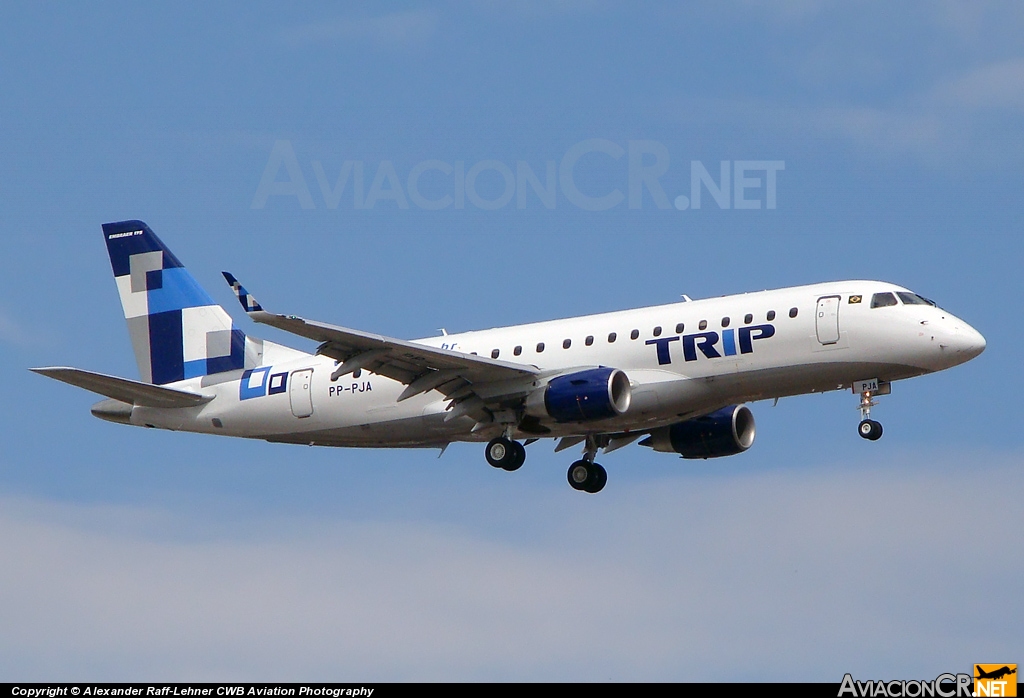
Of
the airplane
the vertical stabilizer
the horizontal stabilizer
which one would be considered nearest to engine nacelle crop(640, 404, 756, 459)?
the airplane

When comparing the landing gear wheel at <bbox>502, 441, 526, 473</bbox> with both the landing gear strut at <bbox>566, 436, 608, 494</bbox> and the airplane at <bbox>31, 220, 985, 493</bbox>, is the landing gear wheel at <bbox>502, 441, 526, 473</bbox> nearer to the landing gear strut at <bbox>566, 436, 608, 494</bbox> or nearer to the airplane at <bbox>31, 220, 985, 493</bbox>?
the airplane at <bbox>31, 220, 985, 493</bbox>

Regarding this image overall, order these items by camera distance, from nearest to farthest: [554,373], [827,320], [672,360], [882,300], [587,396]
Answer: [827,320], [882,300], [587,396], [672,360], [554,373]

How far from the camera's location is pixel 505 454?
4834 cm

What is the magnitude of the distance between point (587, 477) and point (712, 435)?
12.8 feet

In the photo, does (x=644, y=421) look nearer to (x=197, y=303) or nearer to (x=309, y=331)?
(x=309, y=331)

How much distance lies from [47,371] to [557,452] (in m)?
15.4

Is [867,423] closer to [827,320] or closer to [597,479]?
[827,320]

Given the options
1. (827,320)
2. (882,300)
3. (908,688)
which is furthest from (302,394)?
(908,688)

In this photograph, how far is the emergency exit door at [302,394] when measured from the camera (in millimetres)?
50969

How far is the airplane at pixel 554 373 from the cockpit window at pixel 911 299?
37 mm

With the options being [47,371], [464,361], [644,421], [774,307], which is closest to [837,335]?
[774,307]

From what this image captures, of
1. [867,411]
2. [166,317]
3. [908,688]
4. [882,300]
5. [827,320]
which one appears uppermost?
[166,317]

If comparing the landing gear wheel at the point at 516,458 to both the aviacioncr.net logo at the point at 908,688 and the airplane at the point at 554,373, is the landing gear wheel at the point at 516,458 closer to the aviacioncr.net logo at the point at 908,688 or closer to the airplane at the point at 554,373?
the airplane at the point at 554,373

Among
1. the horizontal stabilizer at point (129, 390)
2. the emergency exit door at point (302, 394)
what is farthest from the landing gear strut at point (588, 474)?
the horizontal stabilizer at point (129, 390)
